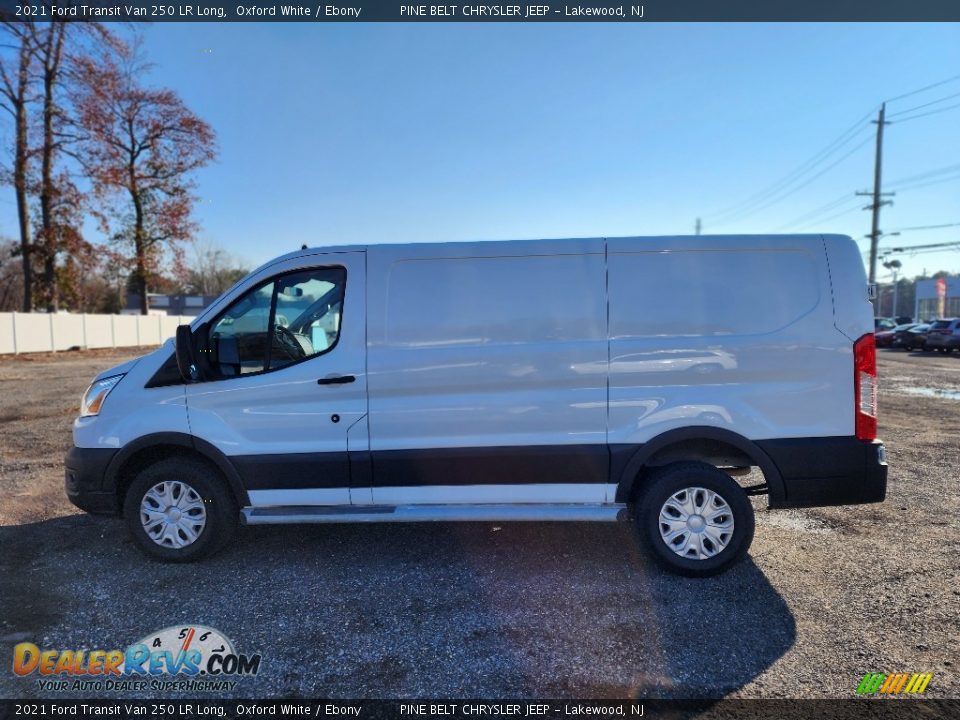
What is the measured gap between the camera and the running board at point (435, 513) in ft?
12.1

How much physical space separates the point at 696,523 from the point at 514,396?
4.82 ft

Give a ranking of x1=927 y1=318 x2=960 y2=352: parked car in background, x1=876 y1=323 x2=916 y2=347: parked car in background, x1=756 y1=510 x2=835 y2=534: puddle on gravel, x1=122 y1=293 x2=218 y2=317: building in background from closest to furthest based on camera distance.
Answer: x1=756 y1=510 x2=835 y2=534: puddle on gravel < x1=927 y1=318 x2=960 y2=352: parked car in background < x1=876 y1=323 x2=916 y2=347: parked car in background < x1=122 y1=293 x2=218 y2=317: building in background

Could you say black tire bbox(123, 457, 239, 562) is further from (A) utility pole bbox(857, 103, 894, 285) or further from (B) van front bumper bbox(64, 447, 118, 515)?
(A) utility pole bbox(857, 103, 894, 285)

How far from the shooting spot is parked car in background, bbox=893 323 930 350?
2722 cm

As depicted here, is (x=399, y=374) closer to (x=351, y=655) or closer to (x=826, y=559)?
(x=351, y=655)

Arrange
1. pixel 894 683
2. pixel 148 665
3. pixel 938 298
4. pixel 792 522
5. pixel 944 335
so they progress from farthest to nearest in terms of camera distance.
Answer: pixel 938 298, pixel 944 335, pixel 792 522, pixel 148 665, pixel 894 683

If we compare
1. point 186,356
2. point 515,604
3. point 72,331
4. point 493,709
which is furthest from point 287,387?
point 72,331

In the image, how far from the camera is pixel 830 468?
362cm

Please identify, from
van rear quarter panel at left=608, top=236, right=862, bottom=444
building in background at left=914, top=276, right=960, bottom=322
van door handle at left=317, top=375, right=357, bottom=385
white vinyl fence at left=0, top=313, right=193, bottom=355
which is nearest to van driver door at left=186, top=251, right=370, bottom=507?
van door handle at left=317, top=375, right=357, bottom=385

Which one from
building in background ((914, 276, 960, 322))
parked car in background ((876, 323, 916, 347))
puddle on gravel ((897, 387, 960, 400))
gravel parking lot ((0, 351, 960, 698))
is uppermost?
building in background ((914, 276, 960, 322))

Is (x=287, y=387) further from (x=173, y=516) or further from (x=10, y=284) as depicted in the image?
(x=10, y=284)

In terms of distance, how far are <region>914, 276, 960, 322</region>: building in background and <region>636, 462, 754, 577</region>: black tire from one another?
5622 cm

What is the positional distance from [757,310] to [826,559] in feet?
6.19

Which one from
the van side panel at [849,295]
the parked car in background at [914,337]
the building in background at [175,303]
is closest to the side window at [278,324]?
the van side panel at [849,295]
